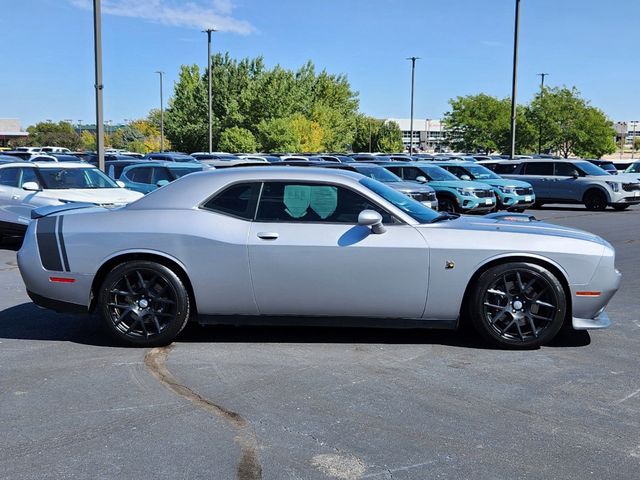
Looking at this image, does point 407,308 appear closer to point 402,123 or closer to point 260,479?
point 260,479

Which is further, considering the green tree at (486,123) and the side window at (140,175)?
the green tree at (486,123)

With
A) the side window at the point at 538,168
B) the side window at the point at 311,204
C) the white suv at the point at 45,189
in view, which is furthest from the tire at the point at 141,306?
the side window at the point at 538,168

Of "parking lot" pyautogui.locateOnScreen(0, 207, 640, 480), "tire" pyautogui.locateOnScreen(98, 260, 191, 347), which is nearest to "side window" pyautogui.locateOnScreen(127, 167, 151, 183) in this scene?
"parking lot" pyautogui.locateOnScreen(0, 207, 640, 480)

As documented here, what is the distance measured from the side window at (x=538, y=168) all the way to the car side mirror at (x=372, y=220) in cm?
1919

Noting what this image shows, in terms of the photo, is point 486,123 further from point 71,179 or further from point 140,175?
point 71,179

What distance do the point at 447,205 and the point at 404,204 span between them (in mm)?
13430

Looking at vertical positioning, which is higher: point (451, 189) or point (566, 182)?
point (566, 182)

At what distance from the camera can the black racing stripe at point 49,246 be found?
6320mm

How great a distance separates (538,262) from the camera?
6.04 meters

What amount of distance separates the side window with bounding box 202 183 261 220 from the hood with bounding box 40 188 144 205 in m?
6.89

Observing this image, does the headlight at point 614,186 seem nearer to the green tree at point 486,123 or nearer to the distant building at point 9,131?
the green tree at point 486,123

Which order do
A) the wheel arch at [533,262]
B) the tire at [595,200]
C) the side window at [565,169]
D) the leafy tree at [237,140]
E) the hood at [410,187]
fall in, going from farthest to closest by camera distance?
the leafy tree at [237,140]
the side window at [565,169]
the tire at [595,200]
the hood at [410,187]
the wheel arch at [533,262]

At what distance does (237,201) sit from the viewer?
627cm

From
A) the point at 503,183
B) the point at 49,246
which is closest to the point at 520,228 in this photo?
the point at 49,246
